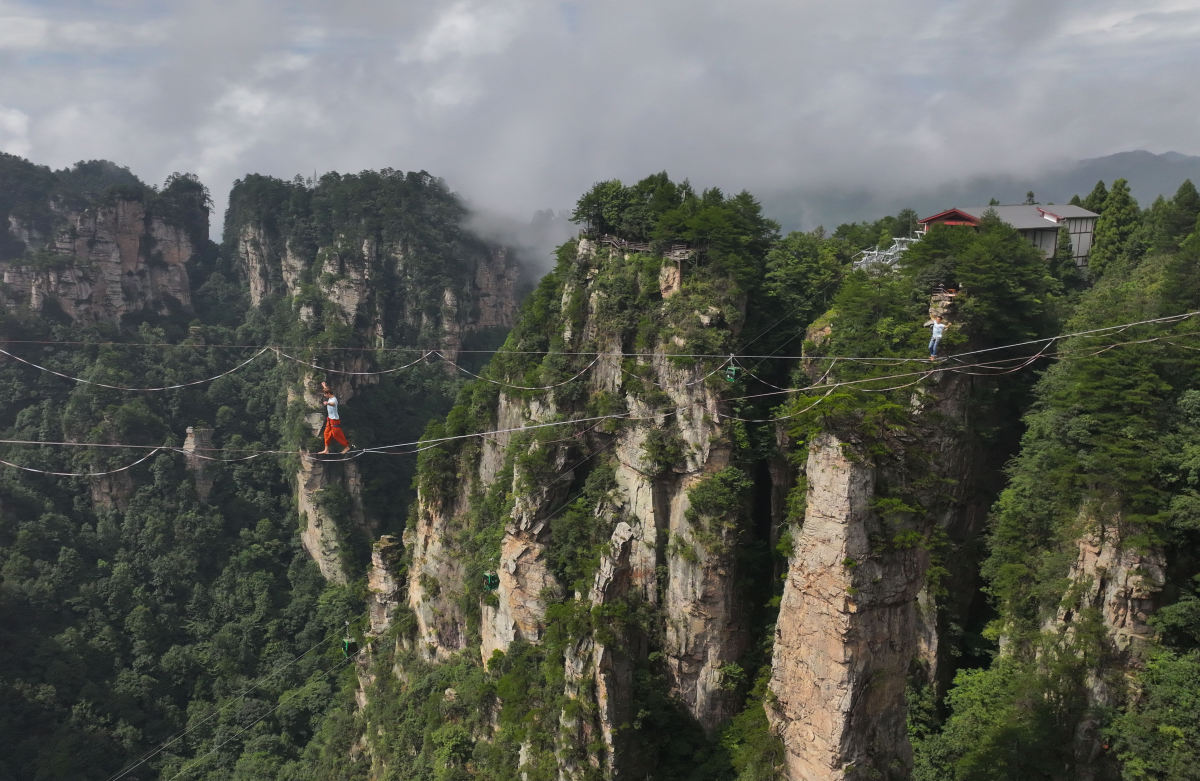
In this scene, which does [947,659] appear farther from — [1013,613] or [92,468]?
[92,468]

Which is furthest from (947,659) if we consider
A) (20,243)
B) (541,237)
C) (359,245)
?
(20,243)

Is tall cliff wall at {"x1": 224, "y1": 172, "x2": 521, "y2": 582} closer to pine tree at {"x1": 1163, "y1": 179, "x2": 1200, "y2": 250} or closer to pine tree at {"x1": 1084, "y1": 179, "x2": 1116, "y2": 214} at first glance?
pine tree at {"x1": 1084, "y1": 179, "x2": 1116, "y2": 214}

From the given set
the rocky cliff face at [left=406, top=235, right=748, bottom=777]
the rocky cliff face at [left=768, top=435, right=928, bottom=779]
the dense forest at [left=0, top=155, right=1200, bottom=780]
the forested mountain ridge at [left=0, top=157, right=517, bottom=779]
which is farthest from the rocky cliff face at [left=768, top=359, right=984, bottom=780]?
the forested mountain ridge at [left=0, top=157, right=517, bottom=779]

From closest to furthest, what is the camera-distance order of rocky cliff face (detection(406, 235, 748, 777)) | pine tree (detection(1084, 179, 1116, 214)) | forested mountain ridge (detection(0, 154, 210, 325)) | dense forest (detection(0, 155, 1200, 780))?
dense forest (detection(0, 155, 1200, 780))
rocky cliff face (detection(406, 235, 748, 777))
pine tree (detection(1084, 179, 1116, 214))
forested mountain ridge (detection(0, 154, 210, 325))

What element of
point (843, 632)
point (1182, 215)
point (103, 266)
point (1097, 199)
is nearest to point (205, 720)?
point (843, 632)

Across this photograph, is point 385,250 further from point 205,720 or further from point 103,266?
point 205,720

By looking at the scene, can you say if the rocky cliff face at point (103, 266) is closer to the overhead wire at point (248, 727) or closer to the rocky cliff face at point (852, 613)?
the overhead wire at point (248, 727)
